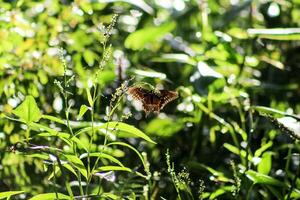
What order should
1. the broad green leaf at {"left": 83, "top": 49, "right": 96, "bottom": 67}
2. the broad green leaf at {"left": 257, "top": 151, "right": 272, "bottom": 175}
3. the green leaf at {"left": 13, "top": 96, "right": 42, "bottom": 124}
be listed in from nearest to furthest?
the green leaf at {"left": 13, "top": 96, "right": 42, "bottom": 124} < the broad green leaf at {"left": 257, "top": 151, "right": 272, "bottom": 175} < the broad green leaf at {"left": 83, "top": 49, "right": 96, "bottom": 67}

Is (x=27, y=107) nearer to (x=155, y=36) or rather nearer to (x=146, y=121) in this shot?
(x=155, y=36)

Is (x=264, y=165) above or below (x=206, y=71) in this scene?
below

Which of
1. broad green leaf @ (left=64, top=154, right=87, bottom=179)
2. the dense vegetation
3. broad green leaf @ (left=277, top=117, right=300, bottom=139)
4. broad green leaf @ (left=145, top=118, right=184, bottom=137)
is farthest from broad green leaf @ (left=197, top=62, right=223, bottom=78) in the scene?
broad green leaf @ (left=64, top=154, right=87, bottom=179)

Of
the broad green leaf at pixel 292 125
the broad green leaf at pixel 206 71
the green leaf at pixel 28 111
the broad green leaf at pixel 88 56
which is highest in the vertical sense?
the broad green leaf at pixel 88 56

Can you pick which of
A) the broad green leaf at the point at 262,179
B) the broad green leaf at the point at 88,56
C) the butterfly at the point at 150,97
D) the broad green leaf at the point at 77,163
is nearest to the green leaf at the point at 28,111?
the broad green leaf at the point at 77,163

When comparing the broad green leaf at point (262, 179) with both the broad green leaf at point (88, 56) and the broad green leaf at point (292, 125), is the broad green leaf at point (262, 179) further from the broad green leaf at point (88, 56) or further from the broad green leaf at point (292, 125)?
the broad green leaf at point (88, 56)

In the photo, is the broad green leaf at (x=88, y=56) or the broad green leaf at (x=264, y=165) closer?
the broad green leaf at (x=264, y=165)

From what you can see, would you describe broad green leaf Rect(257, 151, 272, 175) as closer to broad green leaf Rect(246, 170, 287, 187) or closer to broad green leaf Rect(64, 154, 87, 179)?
broad green leaf Rect(246, 170, 287, 187)

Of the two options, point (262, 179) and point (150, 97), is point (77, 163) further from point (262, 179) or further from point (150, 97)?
point (262, 179)

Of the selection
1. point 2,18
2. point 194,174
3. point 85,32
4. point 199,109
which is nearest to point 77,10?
point 85,32

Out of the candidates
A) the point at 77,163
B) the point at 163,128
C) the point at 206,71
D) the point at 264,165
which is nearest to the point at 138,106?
the point at 163,128

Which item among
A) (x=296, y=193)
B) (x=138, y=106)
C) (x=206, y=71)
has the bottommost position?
(x=296, y=193)
